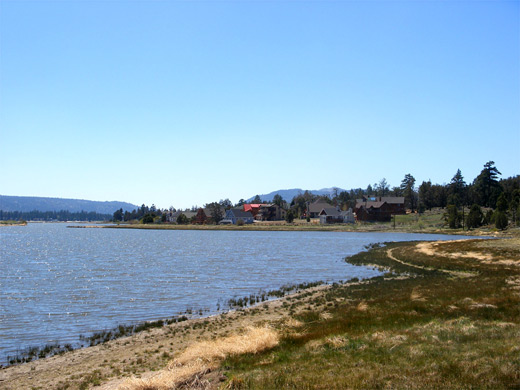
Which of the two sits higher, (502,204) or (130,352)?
(502,204)

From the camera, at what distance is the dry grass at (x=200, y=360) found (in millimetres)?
12063

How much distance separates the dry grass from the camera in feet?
39.6

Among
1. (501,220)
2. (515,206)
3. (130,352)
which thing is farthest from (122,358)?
(515,206)

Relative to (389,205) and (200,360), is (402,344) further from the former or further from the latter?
(389,205)

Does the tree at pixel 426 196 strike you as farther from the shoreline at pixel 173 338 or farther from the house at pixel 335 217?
the shoreline at pixel 173 338

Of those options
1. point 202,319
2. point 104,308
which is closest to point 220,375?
point 202,319

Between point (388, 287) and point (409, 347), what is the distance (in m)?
18.7

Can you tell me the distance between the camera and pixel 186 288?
121 ft

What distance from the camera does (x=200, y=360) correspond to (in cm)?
1427

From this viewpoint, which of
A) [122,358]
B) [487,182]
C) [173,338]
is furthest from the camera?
[487,182]

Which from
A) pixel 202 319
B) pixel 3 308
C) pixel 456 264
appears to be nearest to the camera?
pixel 202 319

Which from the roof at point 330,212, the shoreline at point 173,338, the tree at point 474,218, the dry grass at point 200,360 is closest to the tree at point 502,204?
the tree at point 474,218

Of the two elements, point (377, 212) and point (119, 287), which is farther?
point (377, 212)

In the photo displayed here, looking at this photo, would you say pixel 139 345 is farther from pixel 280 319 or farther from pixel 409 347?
pixel 409 347
